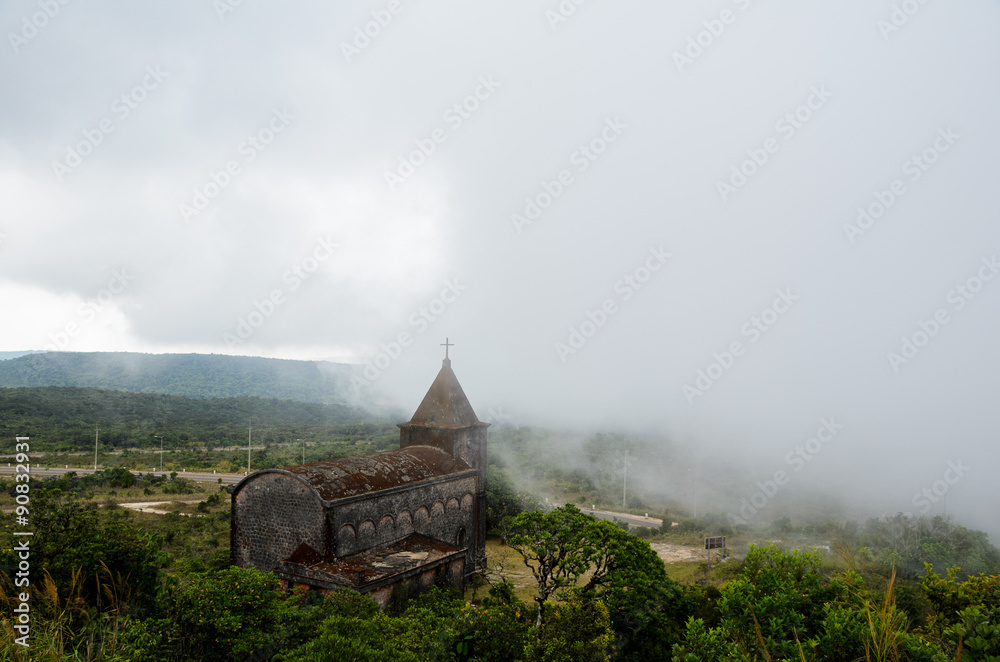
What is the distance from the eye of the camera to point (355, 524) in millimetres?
18516

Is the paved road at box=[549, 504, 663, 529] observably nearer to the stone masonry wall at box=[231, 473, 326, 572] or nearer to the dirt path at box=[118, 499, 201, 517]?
the stone masonry wall at box=[231, 473, 326, 572]

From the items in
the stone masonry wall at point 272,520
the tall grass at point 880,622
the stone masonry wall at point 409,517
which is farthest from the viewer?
the stone masonry wall at point 409,517

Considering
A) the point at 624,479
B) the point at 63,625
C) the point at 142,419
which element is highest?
the point at 63,625

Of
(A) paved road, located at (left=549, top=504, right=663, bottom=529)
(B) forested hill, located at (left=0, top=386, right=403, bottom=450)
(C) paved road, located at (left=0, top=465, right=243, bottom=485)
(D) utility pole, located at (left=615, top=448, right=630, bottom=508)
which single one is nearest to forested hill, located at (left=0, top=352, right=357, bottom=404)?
(B) forested hill, located at (left=0, top=386, right=403, bottom=450)

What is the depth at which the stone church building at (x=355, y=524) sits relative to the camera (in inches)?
680

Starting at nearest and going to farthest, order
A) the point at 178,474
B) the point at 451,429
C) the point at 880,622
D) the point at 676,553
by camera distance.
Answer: the point at 880,622 → the point at 451,429 → the point at 676,553 → the point at 178,474

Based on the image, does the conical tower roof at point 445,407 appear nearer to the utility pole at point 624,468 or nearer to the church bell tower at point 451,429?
the church bell tower at point 451,429

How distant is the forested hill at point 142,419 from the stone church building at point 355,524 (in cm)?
5504

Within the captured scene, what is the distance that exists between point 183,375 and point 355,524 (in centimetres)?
17425

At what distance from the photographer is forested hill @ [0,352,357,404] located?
14762cm

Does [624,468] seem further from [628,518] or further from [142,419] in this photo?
[142,419]

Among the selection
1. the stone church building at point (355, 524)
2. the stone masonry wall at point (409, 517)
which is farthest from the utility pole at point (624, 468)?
the stone church building at point (355, 524)

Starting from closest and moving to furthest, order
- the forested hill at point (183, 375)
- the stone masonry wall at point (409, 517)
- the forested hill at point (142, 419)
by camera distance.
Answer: the stone masonry wall at point (409, 517) < the forested hill at point (142, 419) < the forested hill at point (183, 375)

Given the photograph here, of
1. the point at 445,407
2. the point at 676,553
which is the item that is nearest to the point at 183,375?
the point at 445,407
